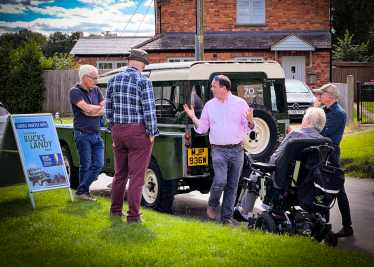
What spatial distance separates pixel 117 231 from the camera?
541 cm

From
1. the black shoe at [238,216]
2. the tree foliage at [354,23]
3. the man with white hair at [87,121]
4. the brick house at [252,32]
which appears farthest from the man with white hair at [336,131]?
the tree foliage at [354,23]

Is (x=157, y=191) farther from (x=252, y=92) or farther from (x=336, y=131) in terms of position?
(x=336, y=131)

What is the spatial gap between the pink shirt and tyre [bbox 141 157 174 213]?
1136 millimetres

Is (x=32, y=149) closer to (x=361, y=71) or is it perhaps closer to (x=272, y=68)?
(x=272, y=68)

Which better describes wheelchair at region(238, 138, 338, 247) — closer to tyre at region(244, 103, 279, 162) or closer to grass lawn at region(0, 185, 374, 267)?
grass lawn at region(0, 185, 374, 267)

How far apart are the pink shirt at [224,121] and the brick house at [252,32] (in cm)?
2019

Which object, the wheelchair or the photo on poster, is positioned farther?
the photo on poster

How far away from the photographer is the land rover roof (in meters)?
6.74

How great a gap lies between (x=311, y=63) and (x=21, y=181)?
21.8 metres

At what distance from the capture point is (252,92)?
720cm

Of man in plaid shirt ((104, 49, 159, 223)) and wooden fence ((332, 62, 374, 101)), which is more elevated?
wooden fence ((332, 62, 374, 101))

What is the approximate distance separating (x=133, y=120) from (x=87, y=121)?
63.2 inches

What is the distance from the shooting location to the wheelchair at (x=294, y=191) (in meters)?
5.16

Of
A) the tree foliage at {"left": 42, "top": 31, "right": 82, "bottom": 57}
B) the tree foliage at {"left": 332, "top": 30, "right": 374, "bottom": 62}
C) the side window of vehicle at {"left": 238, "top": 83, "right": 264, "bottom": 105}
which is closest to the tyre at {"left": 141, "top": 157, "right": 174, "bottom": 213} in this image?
the side window of vehicle at {"left": 238, "top": 83, "right": 264, "bottom": 105}
